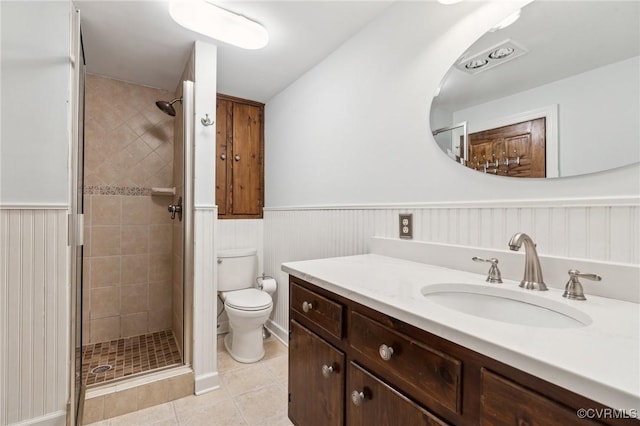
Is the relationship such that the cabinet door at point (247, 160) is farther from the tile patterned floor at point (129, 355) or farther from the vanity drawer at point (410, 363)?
the vanity drawer at point (410, 363)

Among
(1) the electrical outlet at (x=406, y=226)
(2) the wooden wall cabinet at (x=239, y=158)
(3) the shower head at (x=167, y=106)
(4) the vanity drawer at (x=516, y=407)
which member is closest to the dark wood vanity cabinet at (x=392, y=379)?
(4) the vanity drawer at (x=516, y=407)

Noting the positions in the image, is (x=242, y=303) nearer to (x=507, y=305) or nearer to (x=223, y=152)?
(x=223, y=152)

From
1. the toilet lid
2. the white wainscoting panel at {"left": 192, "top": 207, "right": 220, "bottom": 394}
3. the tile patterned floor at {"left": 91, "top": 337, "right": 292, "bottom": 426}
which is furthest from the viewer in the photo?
the toilet lid

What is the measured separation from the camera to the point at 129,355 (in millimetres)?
2186

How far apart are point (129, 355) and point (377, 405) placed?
6.95 ft

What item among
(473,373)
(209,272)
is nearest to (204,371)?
(209,272)

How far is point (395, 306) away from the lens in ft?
2.51

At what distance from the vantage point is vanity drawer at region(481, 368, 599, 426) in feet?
1.56

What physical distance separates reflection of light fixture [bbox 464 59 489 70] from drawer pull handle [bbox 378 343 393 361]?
115 centimetres

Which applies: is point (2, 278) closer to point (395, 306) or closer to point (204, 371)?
point (204, 371)

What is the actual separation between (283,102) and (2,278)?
6.99ft

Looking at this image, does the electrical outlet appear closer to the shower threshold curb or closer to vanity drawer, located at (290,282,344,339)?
vanity drawer, located at (290,282,344,339)

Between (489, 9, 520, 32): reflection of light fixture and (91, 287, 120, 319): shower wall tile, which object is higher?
(489, 9, 520, 32): reflection of light fixture

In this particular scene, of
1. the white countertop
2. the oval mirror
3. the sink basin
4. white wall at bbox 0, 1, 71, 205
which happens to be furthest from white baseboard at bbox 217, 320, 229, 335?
the oval mirror
